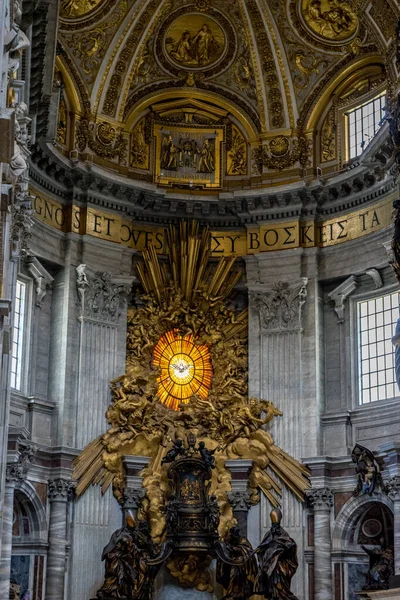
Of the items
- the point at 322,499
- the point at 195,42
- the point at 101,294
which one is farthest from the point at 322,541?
the point at 195,42

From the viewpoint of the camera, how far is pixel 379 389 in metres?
29.4

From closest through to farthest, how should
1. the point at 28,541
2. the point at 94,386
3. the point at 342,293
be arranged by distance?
the point at 28,541 → the point at 94,386 → the point at 342,293

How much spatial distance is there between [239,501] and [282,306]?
16.9 ft

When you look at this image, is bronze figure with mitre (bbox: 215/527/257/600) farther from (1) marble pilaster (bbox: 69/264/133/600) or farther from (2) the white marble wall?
(1) marble pilaster (bbox: 69/264/133/600)

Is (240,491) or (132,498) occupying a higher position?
(240,491)

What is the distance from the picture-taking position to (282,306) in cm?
3066

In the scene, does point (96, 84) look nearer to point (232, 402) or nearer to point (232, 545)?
point (232, 402)

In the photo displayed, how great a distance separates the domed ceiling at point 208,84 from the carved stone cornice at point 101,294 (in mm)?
3188

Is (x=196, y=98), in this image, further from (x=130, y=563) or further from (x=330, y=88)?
(x=130, y=563)

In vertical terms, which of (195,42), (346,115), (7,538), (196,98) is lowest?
(7,538)

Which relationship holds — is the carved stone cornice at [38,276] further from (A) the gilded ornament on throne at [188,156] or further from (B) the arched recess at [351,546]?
(B) the arched recess at [351,546]

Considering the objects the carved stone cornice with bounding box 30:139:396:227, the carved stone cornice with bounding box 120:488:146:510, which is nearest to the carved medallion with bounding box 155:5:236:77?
the carved stone cornice with bounding box 30:139:396:227

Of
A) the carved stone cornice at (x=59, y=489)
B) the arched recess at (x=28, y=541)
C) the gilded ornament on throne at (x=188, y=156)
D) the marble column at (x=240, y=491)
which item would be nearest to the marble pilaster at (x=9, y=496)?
the arched recess at (x=28, y=541)

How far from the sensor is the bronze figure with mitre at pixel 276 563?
2705 centimetres
